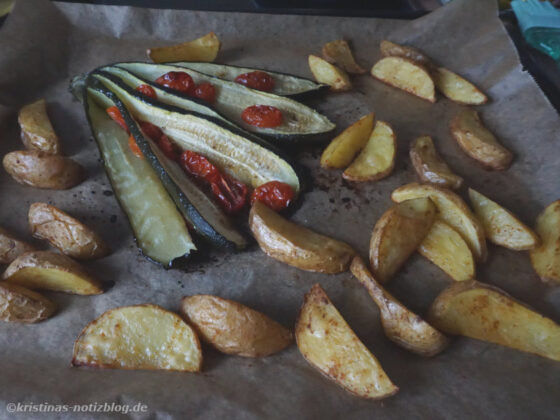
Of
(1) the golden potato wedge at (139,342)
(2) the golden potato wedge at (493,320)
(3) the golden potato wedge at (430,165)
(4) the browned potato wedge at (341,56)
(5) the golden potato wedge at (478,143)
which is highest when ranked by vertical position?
(4) the browned potato wedge at (341,56)

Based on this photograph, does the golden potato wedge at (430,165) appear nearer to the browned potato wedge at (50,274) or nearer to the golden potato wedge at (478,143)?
the golden potato wedge at (478,143)

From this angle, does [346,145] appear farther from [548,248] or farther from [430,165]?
[548,248]

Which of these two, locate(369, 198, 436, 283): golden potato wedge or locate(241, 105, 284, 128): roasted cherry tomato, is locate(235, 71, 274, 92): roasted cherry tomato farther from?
locate(369, 198, 436, 283): golden potato wedge

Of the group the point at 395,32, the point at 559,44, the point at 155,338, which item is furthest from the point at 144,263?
the point at 559,44

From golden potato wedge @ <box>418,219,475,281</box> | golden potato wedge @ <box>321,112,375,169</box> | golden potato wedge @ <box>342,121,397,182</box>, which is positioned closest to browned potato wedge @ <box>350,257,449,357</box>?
golden potato wedge @ <box>418,219,475,281</box>

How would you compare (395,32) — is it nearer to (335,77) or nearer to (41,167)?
(335,77)

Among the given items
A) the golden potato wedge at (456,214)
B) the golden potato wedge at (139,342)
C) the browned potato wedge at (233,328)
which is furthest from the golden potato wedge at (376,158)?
the golden potato wedge at (139,342)
